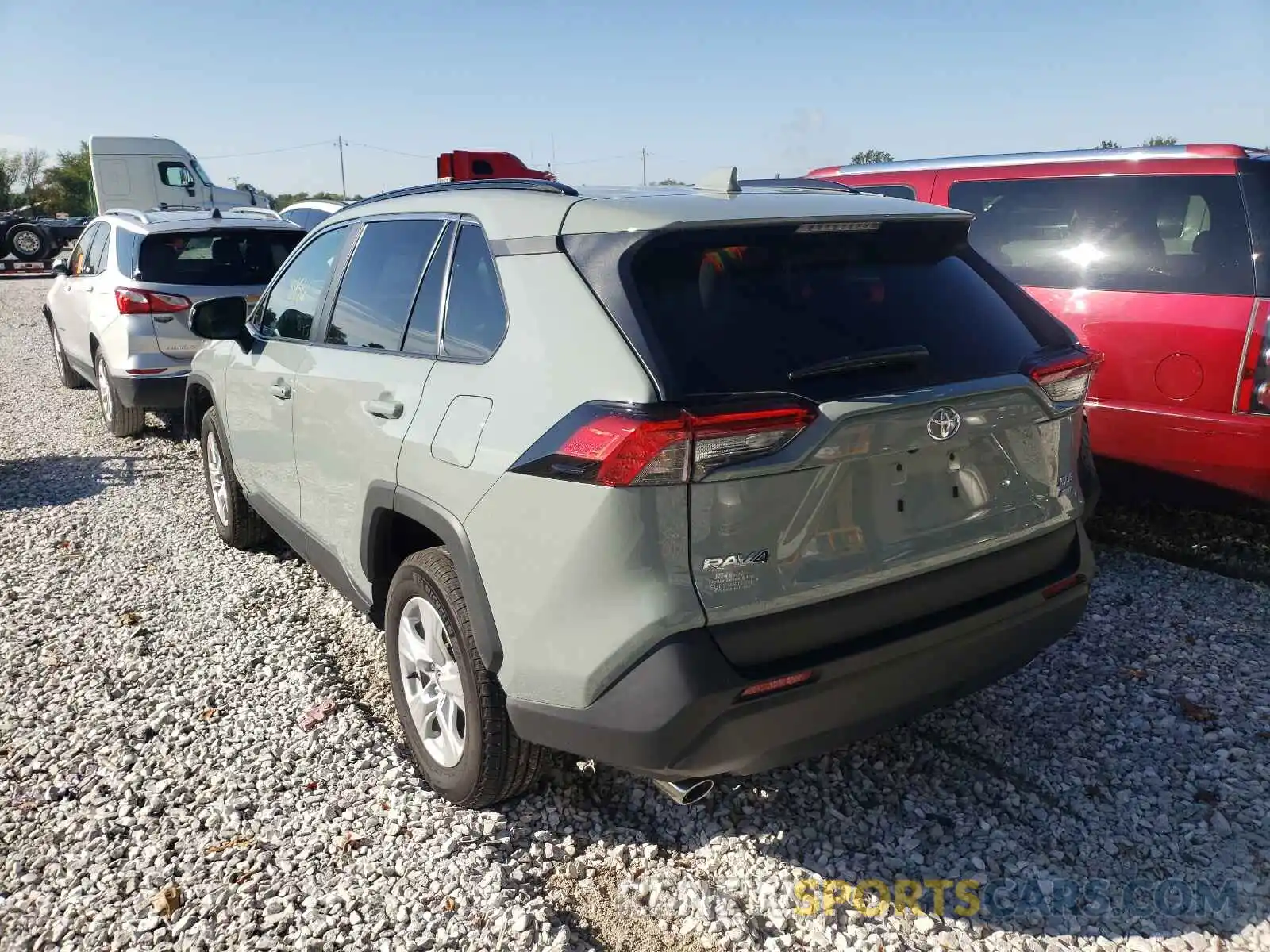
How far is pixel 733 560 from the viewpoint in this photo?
82.6 inches

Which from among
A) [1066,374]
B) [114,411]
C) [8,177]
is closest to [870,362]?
[1066,374]

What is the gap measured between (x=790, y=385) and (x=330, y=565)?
2.10 m

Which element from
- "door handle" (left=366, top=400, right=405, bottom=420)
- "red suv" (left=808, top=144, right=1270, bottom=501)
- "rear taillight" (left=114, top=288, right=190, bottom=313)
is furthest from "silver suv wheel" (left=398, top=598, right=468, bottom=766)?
"rear taillight" (left=114, top=288, right=190, bottom=313)

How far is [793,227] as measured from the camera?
93.5 inches

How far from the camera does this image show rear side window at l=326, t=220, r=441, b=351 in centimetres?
304

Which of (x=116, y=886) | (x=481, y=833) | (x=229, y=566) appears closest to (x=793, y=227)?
(x=481, y=833)

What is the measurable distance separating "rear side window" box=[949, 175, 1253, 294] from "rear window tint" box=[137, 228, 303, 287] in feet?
15.7

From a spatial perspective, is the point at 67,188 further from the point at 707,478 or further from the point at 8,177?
the point at 707,478

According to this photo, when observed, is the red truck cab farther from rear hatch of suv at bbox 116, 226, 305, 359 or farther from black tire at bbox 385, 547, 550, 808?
rear hatch of suv at bbox 116, 226, 305, 359

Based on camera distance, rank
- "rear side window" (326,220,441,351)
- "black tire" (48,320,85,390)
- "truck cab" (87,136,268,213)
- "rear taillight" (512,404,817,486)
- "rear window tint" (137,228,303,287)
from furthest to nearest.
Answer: "truck cab" (87,136,268,213) < "black tire" (48,320,85,390) < "rear window tint" (137,228,303,287) < "rear side window" (326,220,441,351) < "rear taillight" (512,404,817,486)

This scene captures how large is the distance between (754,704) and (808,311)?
3.10 feet

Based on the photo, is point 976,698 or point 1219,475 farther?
point 1219,475

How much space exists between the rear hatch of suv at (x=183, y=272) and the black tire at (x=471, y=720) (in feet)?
15.8

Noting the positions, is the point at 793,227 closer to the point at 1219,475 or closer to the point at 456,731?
the point at 456,731
